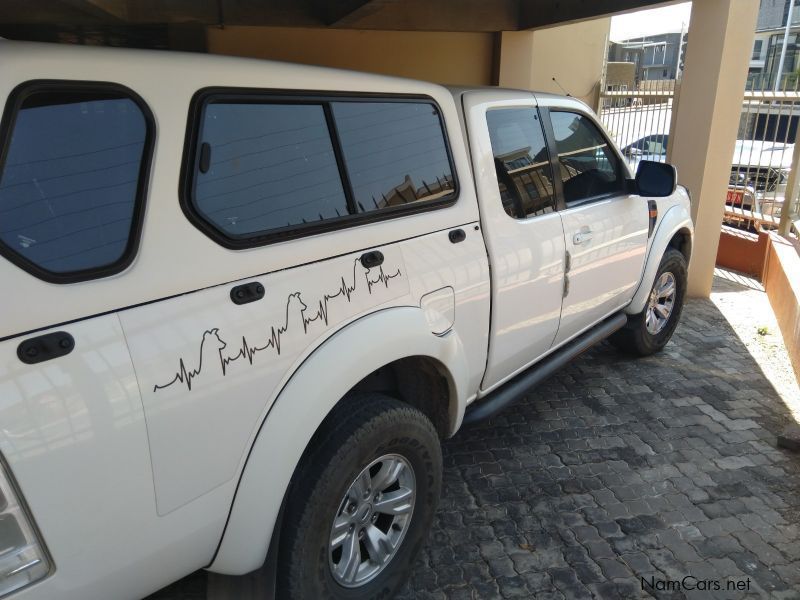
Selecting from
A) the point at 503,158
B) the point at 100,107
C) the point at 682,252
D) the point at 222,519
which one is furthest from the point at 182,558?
the point at 682,252

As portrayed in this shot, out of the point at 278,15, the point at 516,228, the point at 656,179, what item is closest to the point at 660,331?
the point at 656,179

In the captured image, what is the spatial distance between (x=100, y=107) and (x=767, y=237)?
7.55 meters

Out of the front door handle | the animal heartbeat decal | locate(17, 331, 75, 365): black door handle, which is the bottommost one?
the front door handle

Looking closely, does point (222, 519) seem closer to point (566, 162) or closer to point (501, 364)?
point (501, 364)

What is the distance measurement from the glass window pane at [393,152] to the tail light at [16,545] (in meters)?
1.36

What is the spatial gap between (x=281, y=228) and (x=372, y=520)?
3.86 feet

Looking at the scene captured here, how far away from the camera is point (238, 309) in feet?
5.53

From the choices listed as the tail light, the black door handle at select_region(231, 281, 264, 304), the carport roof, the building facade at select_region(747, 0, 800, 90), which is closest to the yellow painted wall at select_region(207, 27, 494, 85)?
the carport roof

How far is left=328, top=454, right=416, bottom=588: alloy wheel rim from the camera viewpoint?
7.13ft

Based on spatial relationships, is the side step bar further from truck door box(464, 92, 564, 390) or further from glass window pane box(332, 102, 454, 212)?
glass window pane box(332, 102, 454, 212)

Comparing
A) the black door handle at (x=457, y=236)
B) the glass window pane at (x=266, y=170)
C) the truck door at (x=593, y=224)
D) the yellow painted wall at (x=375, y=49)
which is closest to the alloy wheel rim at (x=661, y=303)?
the truck door at (x=593, y=224)

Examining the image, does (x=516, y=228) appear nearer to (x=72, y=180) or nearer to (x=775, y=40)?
(x=72, y=180)

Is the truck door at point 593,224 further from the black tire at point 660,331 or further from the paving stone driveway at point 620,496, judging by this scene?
the paving stone driveway at point 620,496

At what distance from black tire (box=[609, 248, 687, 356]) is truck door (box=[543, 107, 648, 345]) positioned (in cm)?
52
